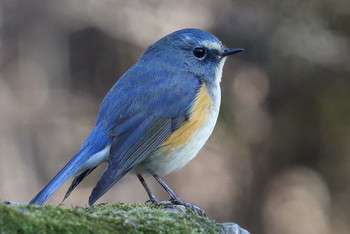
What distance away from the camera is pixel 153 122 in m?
4.35

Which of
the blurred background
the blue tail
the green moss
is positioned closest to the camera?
the green moss

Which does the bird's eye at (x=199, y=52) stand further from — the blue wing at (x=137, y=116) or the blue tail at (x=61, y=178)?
the blue tail at (x=61, y=178)

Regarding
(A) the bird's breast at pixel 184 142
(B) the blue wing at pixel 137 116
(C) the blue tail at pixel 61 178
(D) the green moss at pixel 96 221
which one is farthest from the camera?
(A) the bird's breast at pixel 184 142

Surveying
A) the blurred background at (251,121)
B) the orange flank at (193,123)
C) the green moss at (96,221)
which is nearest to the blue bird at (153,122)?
the orange flank at (193,123)

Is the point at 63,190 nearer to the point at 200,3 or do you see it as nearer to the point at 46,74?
the point at 46,74

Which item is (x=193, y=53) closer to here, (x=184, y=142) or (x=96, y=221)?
(x=184, y=142)

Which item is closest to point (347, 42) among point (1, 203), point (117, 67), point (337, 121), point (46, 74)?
point (337, 121)

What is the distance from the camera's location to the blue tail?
3297 millimetres

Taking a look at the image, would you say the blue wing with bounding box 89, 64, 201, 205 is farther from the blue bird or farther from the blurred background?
the blurred background

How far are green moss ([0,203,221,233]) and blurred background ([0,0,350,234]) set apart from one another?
16.7 feet

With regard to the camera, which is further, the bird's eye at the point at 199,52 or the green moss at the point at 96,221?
the bird's eye at the point at 199,52

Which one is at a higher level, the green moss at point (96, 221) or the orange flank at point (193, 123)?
the orange flank at point (193, 123)

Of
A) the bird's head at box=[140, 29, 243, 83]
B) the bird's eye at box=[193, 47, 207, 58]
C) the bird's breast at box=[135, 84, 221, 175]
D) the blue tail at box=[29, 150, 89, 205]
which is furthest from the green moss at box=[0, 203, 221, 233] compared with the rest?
the bird's eye at box=[193, 47, 207, 58]

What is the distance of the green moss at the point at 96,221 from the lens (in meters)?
2.39
